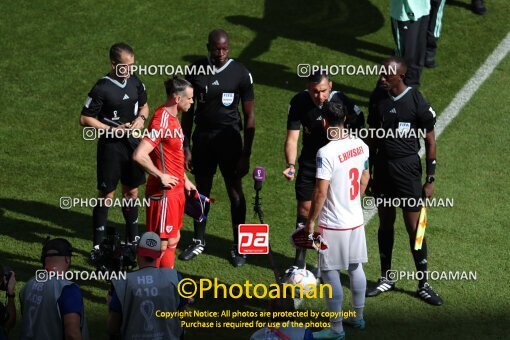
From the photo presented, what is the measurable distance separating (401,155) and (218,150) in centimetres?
196

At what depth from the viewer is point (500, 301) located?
9.52m

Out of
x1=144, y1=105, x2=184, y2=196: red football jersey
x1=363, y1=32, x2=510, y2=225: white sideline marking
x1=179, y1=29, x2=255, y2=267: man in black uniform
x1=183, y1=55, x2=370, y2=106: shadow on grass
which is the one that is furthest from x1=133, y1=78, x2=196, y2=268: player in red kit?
x1=183, y1=55, x2=370, y2=106: shadow on grass

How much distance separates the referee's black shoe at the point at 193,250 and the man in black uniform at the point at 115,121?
2.27ft

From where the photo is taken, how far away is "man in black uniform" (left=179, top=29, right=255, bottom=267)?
10.1 metres

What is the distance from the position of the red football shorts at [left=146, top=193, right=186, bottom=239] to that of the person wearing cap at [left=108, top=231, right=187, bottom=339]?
166 centimetres

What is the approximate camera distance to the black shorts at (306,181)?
9773mm

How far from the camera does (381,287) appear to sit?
9.74 meters

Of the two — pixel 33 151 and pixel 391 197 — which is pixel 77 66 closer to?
pixel 33 151

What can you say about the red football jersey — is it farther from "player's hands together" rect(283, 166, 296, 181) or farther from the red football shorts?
"player's hands together" rect(283, 166, 296, 181)

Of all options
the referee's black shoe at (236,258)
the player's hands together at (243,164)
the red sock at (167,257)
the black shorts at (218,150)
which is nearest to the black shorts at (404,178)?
the player's hands together at (243,164)

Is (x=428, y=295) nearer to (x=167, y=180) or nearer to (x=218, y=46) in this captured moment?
(x=167, y=180)

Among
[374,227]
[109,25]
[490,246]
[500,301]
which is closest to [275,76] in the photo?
[109,25]

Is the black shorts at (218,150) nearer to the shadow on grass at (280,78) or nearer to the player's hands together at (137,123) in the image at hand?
the player's hands together at (137,123)

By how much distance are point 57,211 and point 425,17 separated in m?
5.55
